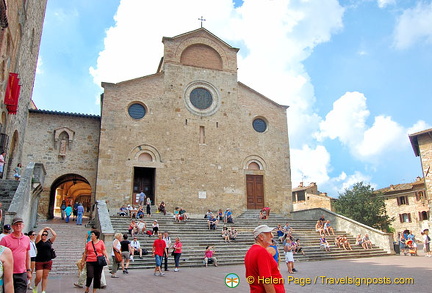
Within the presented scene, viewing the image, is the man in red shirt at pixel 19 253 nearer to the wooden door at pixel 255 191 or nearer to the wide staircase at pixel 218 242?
the wide staircase at pixel 218 242

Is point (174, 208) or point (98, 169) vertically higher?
point (98, 169)

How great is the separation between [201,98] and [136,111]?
4.70 metres

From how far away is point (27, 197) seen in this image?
13.2 metres

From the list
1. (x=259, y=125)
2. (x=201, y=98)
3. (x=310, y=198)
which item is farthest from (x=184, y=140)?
(x=310, y=198)

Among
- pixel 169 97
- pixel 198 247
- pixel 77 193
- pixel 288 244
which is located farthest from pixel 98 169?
pixel 77 193

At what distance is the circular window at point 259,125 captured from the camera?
993 inches

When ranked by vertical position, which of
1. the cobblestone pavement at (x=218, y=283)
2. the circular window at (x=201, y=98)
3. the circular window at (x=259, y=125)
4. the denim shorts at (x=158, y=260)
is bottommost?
the cobblestone pavement at (x=218, y=283)

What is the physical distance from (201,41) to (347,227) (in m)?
16.1

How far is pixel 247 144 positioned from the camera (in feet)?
80.1

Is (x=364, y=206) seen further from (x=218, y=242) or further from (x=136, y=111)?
(x=136, y=111)

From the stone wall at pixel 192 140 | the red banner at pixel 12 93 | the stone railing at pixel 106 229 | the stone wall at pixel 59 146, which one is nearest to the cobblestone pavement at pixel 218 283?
the stone railing at pixel 106 229

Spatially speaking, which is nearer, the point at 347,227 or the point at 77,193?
the point at 347,227

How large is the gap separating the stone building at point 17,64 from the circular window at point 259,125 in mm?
14938

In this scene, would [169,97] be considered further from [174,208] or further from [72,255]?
[72,255]
